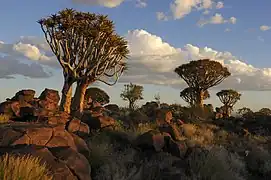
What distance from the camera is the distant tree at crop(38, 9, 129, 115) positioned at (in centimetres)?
1841

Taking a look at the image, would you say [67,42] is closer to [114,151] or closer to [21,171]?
[114,151]

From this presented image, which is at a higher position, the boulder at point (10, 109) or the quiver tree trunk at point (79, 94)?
the quiver tree trunk at point (79, 94)

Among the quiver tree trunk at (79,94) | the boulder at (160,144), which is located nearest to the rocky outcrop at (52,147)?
the boulder at (160,144)

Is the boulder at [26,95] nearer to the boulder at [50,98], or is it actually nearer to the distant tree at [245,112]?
the boulder at [50,98]

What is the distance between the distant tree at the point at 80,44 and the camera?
1841cm

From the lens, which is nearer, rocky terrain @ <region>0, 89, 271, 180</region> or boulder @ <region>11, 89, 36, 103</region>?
rocky terrain @ <region>0, 89, 271, 180</region>

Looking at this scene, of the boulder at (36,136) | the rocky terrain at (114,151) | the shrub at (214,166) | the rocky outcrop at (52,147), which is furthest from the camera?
the shrub at (214,166)

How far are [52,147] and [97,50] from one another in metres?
11.4

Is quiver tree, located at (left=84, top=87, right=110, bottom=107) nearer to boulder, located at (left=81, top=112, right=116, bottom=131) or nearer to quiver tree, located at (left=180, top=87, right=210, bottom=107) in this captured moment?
quiver tree, located at (left=180, top=87, right=210, bottom=107)

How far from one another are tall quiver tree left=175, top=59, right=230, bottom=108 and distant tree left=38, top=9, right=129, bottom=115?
13.8 meters

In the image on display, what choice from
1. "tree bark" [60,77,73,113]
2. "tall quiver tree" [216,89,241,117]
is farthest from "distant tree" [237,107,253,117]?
"tree bark" [60,77,73,113]

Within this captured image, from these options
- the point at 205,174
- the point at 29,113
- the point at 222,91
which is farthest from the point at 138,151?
the point at 222,91

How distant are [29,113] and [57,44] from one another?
191 inches

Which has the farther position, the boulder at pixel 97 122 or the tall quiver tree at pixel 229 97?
the tall quiver tree at pixel 229 97
